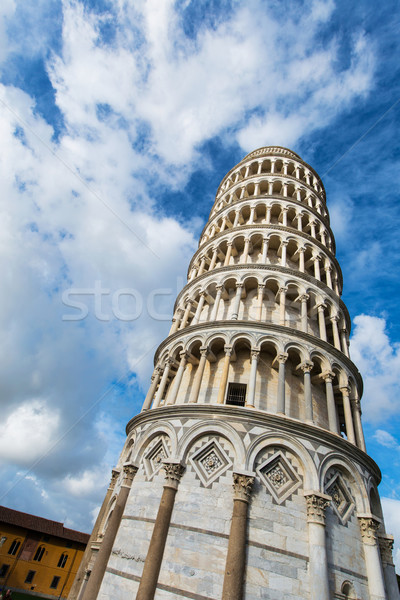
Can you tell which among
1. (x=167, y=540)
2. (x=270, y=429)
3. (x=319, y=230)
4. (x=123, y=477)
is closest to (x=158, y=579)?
(x=167, y=540)

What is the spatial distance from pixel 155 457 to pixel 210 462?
2497mm

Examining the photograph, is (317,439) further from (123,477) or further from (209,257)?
(209,257)

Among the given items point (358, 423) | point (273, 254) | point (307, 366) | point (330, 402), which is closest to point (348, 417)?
point (358, 423)

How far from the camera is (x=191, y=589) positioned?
31.4 feet

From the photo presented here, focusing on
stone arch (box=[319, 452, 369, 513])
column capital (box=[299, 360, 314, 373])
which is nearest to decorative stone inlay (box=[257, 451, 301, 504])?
stone arch (box=[319, 452, 369, 513])

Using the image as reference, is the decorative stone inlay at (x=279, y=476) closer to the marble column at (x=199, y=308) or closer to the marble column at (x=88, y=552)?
the marble column at (x=88, y=552)

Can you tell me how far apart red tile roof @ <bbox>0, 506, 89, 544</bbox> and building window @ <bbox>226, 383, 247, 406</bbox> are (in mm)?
42909

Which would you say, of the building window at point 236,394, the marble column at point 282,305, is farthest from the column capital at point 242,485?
the marble column at point 282,305

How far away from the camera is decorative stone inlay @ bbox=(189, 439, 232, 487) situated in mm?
11469

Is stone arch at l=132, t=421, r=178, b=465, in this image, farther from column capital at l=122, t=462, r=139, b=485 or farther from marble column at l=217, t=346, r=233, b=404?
marble column at l=217, t=346, r=233, b=404

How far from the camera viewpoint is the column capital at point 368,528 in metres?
11.4

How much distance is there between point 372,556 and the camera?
11117mm

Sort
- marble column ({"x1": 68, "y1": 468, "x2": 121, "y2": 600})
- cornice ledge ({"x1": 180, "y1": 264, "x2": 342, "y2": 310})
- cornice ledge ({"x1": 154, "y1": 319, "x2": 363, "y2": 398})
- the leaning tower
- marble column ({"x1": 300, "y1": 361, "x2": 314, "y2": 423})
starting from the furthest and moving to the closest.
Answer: cornice ledge ({"x1": 180, "y1": 264, "x2": 342, "y2": 310}), cornice ledge ({"x1": 154, "y1": 319, "x2": 363, "y2": 398}), marble column ({"x1": 68, "y1": 468, "x2": 121, "y2": 600}), marble column ({"x1": 300, "y1": 361, "x2": 314, "y2": 423}), the leaning tower

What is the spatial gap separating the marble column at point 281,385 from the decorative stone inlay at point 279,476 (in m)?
1.55
